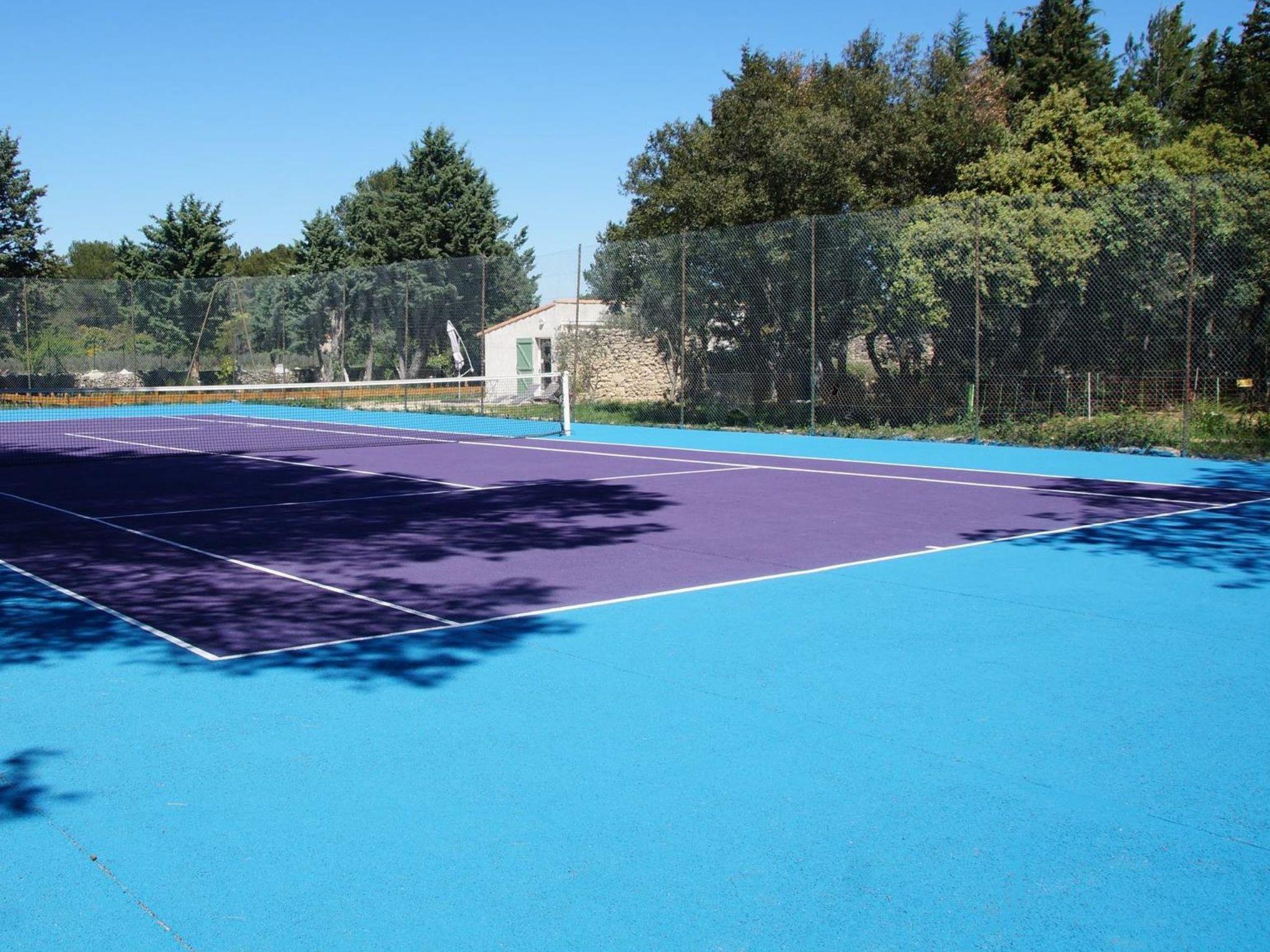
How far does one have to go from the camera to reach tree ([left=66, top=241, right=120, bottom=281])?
101 m

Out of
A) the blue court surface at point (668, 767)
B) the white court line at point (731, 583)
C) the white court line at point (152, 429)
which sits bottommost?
the blue court surface at point (668, 767)

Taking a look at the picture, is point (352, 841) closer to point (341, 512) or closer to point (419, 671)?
point (419, 671)

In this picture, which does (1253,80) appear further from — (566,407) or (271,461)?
(271,461)

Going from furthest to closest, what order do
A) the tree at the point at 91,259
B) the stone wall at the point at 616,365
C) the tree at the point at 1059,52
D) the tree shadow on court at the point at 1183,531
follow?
the tree at the point at 91,259 → the tree at the point at 1059,52 → the stone wall at the point at 616,365 → the tree shadow on court at the point at 1183,531

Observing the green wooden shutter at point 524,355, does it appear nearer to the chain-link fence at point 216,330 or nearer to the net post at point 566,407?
the chain-link fence at point 216,330

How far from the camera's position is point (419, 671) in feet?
18.5

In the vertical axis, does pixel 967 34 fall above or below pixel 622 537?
above

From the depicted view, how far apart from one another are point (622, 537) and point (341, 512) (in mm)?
3136

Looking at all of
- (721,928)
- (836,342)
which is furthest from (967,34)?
(721,928)

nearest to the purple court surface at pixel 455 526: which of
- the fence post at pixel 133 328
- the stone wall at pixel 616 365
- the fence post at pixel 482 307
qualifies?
the stone wall at pixel 616 365

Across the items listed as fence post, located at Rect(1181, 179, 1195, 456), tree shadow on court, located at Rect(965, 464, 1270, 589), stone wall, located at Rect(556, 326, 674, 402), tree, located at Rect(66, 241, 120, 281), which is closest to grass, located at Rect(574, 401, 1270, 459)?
fence post, located at Rect(1181, 179, 1195, 456)

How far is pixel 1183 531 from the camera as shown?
9.67m

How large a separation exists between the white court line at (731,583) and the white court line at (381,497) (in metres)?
5.17

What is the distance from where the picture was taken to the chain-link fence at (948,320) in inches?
598
